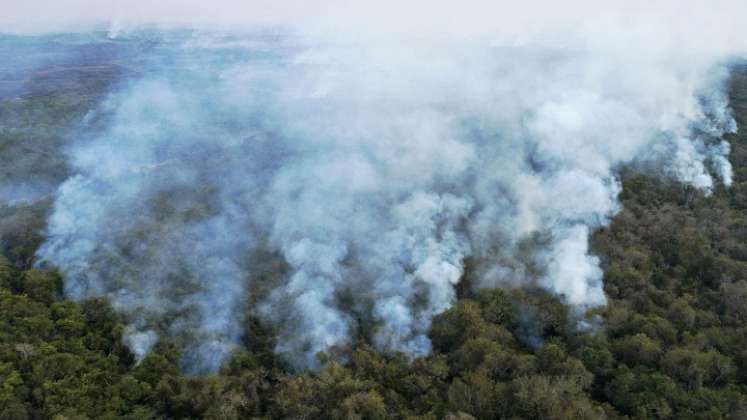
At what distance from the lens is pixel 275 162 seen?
69750 mm

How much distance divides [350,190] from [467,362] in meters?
28.3

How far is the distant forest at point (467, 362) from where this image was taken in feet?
115

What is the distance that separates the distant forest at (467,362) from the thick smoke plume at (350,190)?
2.43 meters

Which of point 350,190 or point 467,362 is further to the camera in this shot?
point 350,190

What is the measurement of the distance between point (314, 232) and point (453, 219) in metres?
15.7

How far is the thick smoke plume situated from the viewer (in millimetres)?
46500

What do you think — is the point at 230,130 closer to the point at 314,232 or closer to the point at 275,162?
the point at 275,162

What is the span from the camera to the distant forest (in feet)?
115

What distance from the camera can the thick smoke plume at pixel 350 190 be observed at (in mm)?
46500

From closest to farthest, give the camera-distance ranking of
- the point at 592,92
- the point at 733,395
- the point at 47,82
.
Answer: the point at 733,395 → the point at 592,92 → the point at 47,82

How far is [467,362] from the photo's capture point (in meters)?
39.7

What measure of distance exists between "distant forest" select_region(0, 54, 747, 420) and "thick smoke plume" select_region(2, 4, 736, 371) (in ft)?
7.96

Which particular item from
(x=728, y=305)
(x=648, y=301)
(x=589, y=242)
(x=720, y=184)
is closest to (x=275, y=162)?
(x=589, y=242)

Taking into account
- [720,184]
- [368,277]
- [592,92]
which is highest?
[592,92]
